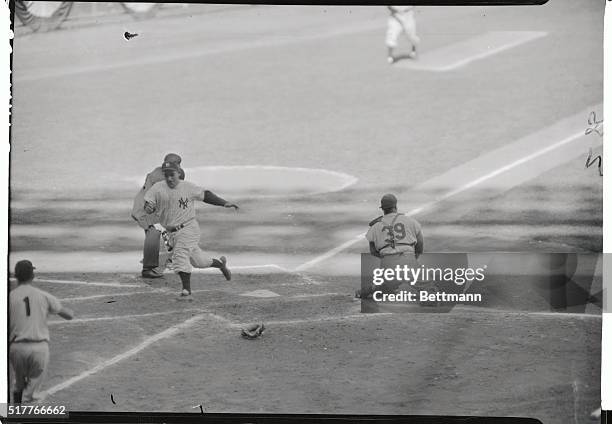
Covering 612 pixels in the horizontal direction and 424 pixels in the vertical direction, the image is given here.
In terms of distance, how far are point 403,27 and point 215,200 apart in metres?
2.08

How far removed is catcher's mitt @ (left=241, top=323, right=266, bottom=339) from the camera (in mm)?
9531

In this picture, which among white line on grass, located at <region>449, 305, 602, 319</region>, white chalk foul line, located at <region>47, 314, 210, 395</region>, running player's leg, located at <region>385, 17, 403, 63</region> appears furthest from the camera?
running player's leg, located at <region>385, 17, 403, 63</region>

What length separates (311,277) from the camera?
966 cm

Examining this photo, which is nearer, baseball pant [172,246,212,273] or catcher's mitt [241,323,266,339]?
catcher's mitt [241,323,266,339]

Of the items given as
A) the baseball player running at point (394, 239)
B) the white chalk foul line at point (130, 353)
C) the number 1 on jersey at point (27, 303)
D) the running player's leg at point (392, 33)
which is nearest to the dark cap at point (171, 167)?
the white chalk foul line at point (130, 353)

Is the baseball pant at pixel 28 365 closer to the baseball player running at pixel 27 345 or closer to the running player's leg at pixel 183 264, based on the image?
the baseball player running at pixel 27 345

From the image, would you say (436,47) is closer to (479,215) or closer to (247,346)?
(479,215)

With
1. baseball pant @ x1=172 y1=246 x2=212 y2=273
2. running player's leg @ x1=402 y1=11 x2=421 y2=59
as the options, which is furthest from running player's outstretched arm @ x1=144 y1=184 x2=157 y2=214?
running player's leg @ x1=402 y1=11 x2=421 y2=59

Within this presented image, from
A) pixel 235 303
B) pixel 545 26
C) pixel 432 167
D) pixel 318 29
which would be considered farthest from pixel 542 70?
pixel 235 303

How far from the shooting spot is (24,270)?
9.47 m

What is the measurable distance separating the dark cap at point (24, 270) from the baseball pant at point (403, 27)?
11.2 ft

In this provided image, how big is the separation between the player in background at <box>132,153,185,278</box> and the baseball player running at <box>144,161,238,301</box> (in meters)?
0.04

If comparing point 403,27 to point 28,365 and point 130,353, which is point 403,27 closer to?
point 130,353

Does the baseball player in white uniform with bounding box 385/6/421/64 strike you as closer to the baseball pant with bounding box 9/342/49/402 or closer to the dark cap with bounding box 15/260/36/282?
the dark cap with bounding box 15/260/36/282
